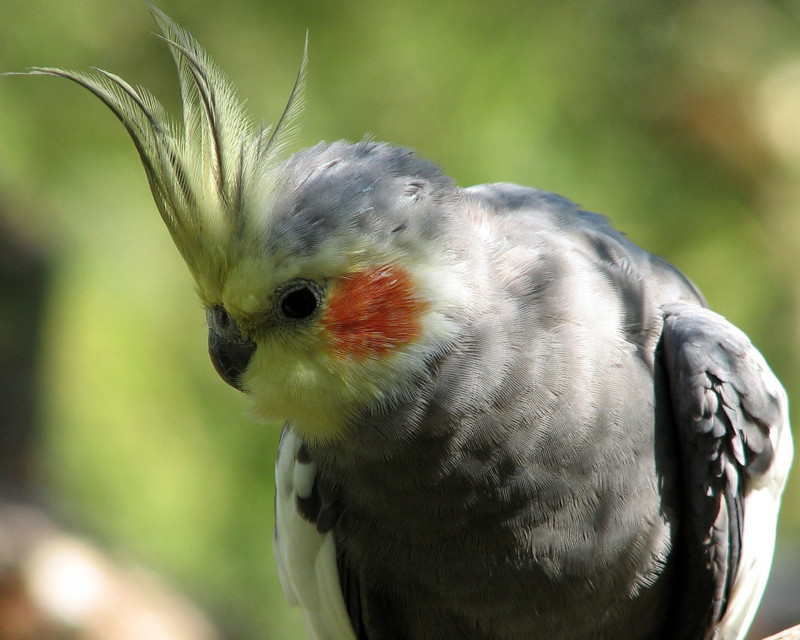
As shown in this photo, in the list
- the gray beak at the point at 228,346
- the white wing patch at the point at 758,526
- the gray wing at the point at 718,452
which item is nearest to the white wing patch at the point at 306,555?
the gray beak at the point at 228,346

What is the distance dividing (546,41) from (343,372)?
161 inches

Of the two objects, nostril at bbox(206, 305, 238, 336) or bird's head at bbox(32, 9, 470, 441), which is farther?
nostril at bbox(206, 305, 238, 336)

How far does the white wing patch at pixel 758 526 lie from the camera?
3.07 m

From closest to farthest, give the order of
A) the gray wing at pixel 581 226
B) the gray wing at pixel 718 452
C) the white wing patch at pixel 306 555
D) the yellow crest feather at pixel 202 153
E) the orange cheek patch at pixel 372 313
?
the orange cheek patch at pixel 372 313
the yellow crest feather at pixel 202 153
the gray wing at pixel 718 452
the gray wing at pixel 581 226
the white wing patch at pixel 306 555

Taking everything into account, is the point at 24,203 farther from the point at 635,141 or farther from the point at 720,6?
the point at 720,6

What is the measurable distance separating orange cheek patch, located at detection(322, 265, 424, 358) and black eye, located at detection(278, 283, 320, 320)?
0.16ft

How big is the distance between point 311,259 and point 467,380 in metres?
0.59

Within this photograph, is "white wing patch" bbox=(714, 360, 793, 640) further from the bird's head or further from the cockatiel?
the bird's head

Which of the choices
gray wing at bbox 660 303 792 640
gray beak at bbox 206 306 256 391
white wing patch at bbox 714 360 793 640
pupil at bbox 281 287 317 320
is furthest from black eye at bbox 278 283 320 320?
white wing patch at bbox 714 360 793 640

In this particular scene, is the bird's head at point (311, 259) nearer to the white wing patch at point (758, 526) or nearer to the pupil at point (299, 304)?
the pupil at point (299, 304)

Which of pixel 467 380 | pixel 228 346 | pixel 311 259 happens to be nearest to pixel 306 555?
pixel 228 346

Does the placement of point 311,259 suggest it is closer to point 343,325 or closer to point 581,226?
point 343,325

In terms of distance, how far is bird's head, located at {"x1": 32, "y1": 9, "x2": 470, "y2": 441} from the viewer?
2.53m

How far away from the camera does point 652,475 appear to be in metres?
2.87
